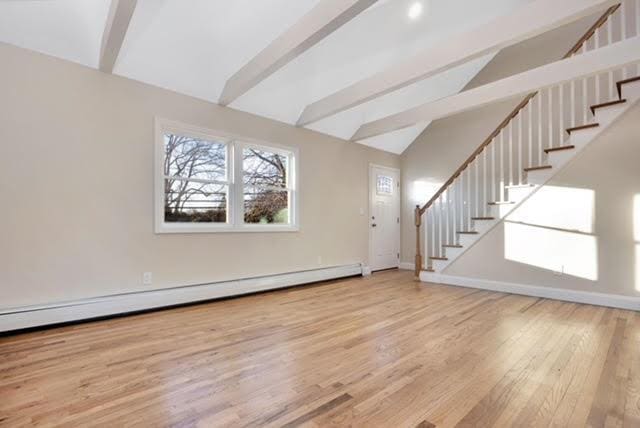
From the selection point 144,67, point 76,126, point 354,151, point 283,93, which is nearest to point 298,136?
point 283,93

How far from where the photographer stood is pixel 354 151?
5617mm

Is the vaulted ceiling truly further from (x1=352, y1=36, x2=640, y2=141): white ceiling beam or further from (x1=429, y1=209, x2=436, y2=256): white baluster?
(x1=429, y1=209, x2=436, y2=256): white baluster

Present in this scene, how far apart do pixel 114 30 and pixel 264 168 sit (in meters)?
2.33

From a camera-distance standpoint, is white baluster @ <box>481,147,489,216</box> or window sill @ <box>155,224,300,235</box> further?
white baluster @ <box>481,147,489,216</box>

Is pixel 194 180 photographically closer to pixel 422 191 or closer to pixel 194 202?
pixel 194 202

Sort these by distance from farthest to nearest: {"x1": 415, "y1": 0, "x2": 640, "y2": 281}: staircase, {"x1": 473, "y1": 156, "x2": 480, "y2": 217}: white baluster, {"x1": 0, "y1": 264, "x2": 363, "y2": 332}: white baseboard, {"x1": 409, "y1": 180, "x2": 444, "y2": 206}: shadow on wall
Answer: {"x1": 409, "y1": 180, "x2": 444, "y2": 206}: shadow on wall < {"x1": 473, "y1": 156, "x2": 480, "y2": 217}: white baluster < {"x1": 415, "y1": 0, "x2": 640, "y2": 281}: staircase < {"x1": 0, "y1": 264, "x2": 363, "y2": 332}: white baseboard

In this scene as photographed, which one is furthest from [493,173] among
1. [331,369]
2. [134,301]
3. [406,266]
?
[134,301]

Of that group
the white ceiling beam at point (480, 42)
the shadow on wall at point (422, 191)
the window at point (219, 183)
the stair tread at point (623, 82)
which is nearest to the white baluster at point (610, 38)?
the stair tread at point (623, 82)

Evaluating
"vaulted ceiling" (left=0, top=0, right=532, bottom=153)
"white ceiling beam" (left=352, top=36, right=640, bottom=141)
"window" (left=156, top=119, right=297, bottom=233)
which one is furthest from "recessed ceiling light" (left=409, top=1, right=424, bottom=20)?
"window" (left=156, top=119, right=297, bottom=233)

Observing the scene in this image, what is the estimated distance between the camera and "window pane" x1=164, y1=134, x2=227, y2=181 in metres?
3.61

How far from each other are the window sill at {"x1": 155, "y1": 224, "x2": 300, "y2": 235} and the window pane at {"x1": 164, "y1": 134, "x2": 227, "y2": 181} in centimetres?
60

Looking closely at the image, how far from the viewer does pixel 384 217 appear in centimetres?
614

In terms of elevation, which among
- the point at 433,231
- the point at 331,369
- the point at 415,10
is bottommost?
the point at 331,369

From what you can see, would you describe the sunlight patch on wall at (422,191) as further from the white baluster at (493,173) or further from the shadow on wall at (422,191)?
the white baluster at (493,173)
